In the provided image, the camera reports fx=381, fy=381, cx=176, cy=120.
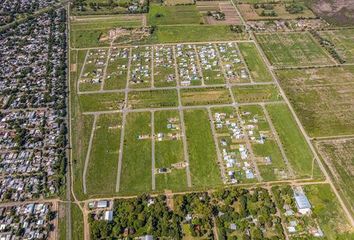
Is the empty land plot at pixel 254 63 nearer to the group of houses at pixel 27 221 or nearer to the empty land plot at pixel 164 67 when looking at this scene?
the empty land plot at pixel 164 67

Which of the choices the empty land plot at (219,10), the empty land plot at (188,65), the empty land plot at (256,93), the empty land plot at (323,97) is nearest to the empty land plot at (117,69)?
the empty land plot at (188,65)

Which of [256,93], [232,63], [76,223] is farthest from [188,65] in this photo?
[76,223]

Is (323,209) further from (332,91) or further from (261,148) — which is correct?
(332,91)

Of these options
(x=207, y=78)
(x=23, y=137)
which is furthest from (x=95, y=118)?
(x=207, y=78)

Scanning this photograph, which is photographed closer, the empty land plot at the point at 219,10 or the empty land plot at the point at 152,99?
the empty land plot at the point at 152,99

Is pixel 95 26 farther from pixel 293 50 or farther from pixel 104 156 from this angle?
pixel 104 156

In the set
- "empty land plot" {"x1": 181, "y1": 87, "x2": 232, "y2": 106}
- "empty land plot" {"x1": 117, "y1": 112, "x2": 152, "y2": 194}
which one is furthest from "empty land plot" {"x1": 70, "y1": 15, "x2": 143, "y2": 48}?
"empty land plot" {"x1": 117, "y1": 112, "x2": 152, "y2": 194}
